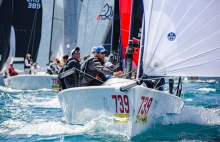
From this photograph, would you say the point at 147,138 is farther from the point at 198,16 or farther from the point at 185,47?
the point at 198,16

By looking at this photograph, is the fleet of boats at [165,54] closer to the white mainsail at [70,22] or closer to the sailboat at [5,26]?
the white mainsail at [70,22]

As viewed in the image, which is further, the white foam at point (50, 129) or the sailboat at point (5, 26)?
the sailboat at point (5, 26)

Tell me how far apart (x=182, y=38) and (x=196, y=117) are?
190 centimetres

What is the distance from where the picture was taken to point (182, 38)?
6.19 metres

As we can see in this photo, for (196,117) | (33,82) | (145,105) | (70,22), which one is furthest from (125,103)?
(70,22)

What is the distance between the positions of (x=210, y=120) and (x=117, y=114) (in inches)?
91.8

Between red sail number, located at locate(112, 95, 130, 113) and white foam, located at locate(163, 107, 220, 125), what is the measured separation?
1.24 meters

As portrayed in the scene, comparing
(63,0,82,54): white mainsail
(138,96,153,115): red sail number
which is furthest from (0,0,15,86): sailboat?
(138,96,153,115): red sail number

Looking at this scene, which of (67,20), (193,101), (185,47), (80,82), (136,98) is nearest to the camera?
(136,98)

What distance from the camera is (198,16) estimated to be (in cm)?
625

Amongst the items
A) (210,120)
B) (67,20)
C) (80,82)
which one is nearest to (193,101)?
(210,120)

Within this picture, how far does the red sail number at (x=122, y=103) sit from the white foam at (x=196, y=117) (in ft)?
4.08

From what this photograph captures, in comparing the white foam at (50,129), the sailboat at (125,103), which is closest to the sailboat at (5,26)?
the white foam at (50,129)

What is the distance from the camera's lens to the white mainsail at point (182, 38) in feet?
20.1
